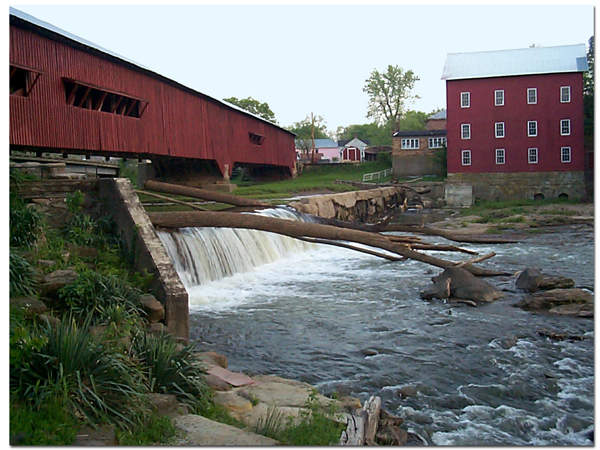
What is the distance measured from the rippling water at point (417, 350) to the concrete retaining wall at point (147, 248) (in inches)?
33.6

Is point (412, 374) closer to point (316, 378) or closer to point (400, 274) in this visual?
point (316, 378)

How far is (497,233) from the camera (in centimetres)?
2353

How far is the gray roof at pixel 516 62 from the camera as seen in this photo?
37.3 metres

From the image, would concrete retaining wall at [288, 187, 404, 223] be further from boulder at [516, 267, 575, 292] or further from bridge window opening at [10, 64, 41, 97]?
boulder at [516, 267, 575, 292]

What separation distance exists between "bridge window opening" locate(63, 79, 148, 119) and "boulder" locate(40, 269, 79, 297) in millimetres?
11550

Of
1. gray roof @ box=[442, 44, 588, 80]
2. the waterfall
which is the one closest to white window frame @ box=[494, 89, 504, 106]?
gray roof @ box=[442, 44, 588, 80]

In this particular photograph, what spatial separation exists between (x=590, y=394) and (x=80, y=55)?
645 inches

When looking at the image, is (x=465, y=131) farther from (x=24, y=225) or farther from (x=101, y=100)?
(x=24, y=225)

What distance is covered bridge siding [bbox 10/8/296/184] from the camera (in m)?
15.4

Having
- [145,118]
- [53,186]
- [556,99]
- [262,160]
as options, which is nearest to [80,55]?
[145,118]

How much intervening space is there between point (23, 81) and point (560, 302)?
14162mm

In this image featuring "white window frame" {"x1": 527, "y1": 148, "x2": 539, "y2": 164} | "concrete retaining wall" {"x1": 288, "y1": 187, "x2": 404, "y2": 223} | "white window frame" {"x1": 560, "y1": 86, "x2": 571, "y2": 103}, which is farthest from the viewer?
"white window frame" {"x1": 527, "y1": 148, "x2": 539, "y2": 164}

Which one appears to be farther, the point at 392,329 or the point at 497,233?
the point at 497,233

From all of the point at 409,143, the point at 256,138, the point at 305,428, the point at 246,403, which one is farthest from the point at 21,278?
the point at 409,143
